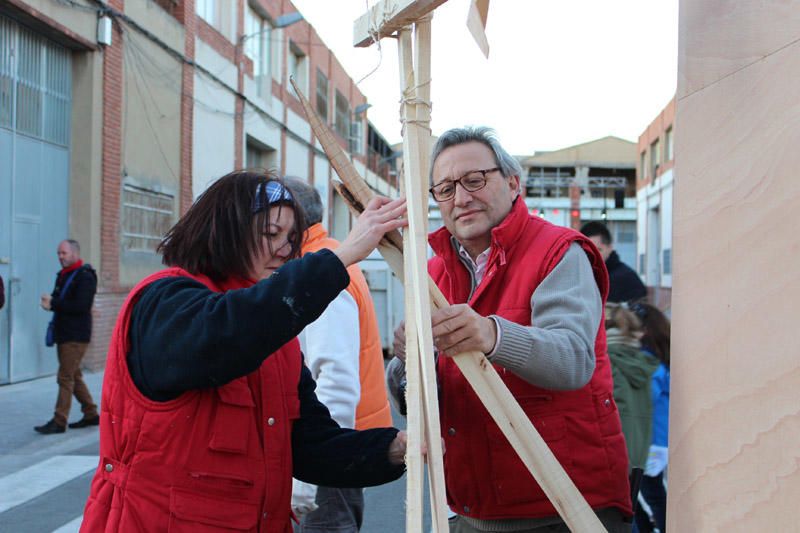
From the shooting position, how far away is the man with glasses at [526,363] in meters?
1.84

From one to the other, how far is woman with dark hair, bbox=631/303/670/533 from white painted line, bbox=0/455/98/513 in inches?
157

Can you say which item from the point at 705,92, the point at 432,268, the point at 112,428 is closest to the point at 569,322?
the point at 432,268

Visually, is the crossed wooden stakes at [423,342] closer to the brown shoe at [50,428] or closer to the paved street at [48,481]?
the paved street at [48,481]

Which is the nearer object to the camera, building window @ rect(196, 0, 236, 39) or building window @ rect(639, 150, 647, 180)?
building window @ rect(196, 0, 236, 39)

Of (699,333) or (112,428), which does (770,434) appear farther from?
(112,428)

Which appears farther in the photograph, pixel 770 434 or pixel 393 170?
pixel 393 170

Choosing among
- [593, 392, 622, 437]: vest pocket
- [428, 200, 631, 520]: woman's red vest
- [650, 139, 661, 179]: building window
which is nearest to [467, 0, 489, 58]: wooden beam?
[428, 200, 631, 520]: woman's red vest

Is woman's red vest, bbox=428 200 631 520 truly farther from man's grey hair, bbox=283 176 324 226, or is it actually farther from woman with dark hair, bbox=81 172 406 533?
man's grey hair, bbox=283 176 324 226

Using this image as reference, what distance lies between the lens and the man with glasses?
1.84m

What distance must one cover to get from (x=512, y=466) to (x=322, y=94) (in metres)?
24.9

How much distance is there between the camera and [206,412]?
1703 millimetres

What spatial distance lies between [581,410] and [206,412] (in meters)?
0.90

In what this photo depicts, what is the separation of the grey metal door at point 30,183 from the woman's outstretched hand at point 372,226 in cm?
917

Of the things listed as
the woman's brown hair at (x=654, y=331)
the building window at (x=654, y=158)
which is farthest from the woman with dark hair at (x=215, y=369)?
the building window at (x=654, y=158)
